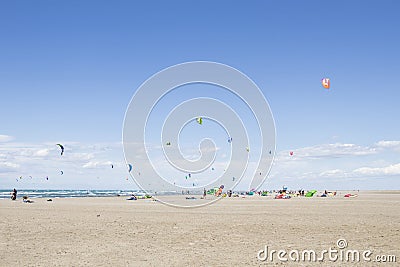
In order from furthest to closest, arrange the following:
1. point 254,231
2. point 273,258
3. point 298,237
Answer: point 254,231, point 298,237, point 273,258

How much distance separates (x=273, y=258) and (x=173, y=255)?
2.82 metres

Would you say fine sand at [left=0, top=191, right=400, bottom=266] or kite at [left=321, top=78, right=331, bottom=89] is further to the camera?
kite at [left=321, top=78, right=331, bottom=89]

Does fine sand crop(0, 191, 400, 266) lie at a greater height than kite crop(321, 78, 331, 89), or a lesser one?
lesser

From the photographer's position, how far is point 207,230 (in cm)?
1680

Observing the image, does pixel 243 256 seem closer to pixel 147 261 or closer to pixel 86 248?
pixel 147 261

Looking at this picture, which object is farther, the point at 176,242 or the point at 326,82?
the point at 326,82

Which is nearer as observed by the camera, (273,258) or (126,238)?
(273,258)

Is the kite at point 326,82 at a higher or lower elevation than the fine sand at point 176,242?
higher

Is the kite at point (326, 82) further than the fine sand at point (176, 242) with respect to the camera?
Yes

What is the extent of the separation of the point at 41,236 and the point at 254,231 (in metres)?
8.31

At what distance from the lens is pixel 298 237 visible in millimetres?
14633

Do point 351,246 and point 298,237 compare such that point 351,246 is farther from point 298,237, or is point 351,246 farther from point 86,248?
Result: point 86,248

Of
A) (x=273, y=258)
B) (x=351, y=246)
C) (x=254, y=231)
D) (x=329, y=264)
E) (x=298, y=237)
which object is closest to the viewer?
(x=329, y=264)

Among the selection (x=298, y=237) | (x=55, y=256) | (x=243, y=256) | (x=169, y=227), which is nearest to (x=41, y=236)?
(x=55, y=256)
